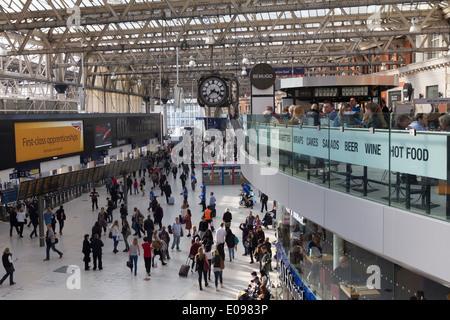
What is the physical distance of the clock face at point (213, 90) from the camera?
17.8 m

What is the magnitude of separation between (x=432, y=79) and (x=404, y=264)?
30.3 m

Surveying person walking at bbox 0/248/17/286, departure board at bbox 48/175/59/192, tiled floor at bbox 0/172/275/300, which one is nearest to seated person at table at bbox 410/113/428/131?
tiled floor at bbox 0/172/275/300

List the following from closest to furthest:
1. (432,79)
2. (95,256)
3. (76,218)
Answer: (95,256) < (76,218) < (432,79)

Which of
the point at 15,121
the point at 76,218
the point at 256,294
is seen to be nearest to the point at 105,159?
the point at 76,218

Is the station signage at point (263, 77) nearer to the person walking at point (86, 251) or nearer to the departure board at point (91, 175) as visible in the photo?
the departure board at point (91, 175)

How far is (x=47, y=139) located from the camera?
19.7m

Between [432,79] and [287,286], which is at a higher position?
[432,79]

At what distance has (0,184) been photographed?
16375 millimetres

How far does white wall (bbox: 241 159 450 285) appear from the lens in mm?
5051

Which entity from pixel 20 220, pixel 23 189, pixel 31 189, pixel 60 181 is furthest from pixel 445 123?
pixel 20 220

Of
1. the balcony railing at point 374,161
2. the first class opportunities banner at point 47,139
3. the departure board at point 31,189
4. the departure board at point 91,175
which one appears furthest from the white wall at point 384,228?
the departure board at point 91,175

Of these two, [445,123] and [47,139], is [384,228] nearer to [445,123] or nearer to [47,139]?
[445,123]
